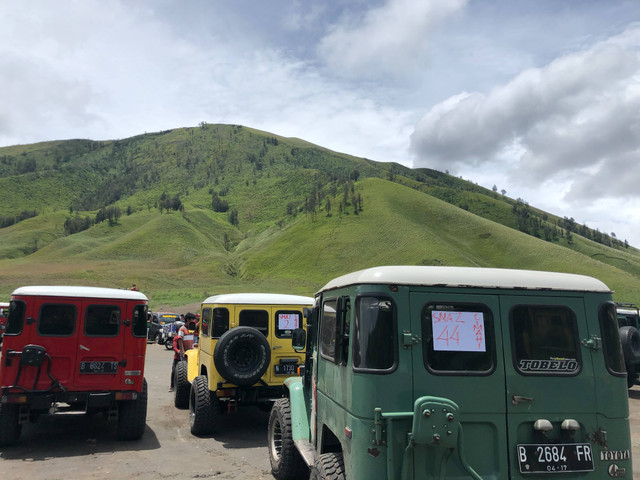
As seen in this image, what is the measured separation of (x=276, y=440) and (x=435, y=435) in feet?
12.1

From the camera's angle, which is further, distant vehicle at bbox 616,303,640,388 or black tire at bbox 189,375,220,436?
distant vehicle at bbox 616,303,640,388

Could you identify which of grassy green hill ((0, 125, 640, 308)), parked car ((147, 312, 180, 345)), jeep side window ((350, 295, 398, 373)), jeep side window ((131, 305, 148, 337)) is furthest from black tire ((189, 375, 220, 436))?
grassy green hill ((0, 125, 640, 308))

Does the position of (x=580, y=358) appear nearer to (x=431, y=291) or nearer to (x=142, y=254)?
(x=431, y=291)

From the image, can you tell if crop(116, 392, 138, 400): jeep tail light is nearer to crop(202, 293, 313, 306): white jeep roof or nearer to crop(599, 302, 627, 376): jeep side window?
crop(202, 293, 313, 306): white jeep roof

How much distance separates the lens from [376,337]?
3770 millimetres

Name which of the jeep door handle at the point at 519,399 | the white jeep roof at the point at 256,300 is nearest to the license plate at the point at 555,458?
the jeep door handle at the point at 519,399

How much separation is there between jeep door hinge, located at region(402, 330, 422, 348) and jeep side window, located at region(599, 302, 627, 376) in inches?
60.1

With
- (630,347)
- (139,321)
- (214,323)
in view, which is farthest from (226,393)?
(630,347)

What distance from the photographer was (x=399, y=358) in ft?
12.2

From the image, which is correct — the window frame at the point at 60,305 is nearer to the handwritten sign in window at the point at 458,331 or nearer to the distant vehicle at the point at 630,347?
the handwritten sign in window at the point at 458,331

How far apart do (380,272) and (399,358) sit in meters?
0.67

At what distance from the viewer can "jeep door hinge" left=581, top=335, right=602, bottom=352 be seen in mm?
3908

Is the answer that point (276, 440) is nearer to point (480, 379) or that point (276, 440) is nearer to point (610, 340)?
point (480, 379)

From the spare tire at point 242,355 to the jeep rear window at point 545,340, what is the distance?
17.8 ft
